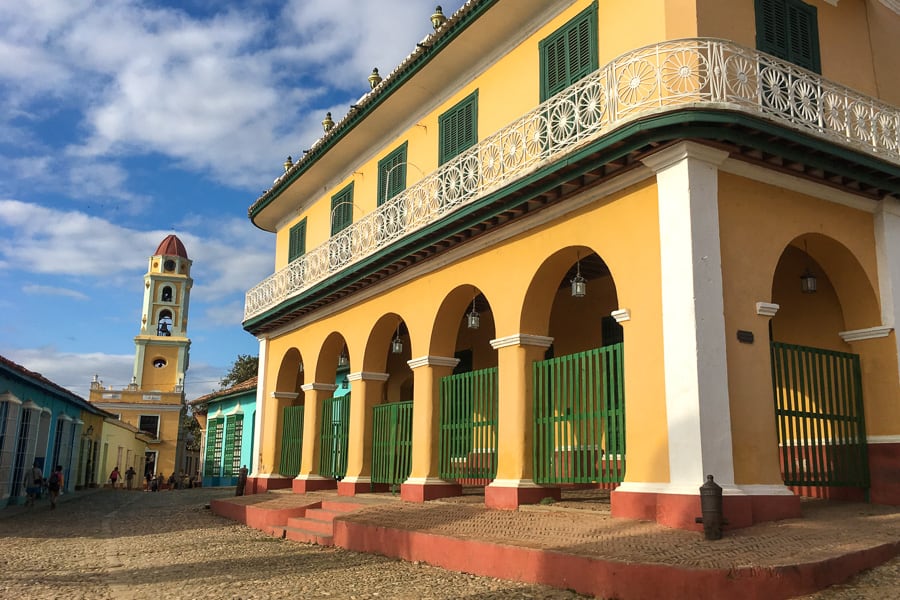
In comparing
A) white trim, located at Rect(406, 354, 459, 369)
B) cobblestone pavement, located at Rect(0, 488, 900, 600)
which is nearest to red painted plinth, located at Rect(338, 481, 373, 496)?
cobblestone pavement, located at Rect(0, 488, 900, 600)

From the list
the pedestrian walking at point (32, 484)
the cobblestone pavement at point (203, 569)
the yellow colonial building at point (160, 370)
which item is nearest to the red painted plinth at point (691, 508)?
the cobblestone pavement at point (203, 569)

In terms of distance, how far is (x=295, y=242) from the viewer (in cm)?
2056

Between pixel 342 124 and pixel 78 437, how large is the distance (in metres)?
19.3

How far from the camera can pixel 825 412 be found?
32.6 feet

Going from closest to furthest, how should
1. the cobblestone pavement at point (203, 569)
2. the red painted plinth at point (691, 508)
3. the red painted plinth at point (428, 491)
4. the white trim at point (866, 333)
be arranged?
the cobblestone pavement at point (203, 569), the red painted plinth at point (691, 508), the white trim at point (866, 333), the red painted plinth at point (428, 491)

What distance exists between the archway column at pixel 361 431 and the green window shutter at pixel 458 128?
4.48 meters

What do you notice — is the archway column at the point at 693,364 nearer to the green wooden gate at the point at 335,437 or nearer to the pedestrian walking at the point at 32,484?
the green wooden gate at the point at 335,437

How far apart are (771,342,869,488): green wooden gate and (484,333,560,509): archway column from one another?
3.13m

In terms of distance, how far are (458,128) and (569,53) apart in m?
3.01

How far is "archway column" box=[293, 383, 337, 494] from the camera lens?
17406mm

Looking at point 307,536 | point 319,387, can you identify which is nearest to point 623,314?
point 307,536

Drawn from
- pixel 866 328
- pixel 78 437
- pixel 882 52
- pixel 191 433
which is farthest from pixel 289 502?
pixel 191 433

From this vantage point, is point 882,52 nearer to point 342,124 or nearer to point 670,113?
point 670,113

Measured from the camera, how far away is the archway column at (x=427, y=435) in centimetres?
1287
